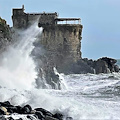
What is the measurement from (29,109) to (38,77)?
11.4m

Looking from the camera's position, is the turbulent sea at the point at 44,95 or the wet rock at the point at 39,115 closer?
the wet rock at the point at 39,115

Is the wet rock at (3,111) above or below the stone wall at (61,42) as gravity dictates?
below

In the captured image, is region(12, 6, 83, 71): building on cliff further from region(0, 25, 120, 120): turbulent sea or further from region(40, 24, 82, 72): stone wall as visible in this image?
region(0, 25, 120, 120): turbulent sea

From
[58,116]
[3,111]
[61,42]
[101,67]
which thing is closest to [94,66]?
[101,67]

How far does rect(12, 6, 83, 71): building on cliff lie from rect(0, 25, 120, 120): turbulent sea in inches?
395

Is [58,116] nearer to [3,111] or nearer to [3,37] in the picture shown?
[3,111]

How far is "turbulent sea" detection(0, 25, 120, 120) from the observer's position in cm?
1436

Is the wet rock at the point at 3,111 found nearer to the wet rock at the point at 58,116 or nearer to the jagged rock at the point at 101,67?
the wet rock at the point at 58,116

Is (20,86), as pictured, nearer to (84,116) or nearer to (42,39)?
(84,116)

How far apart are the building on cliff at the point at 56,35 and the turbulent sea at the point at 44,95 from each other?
1004 centimetres

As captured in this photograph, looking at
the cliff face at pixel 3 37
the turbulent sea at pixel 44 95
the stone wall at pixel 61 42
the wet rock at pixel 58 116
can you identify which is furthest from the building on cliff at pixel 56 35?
the wet rock at pixel 58 116

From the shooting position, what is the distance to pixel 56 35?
41.9 metres

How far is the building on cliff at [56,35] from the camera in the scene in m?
41.7

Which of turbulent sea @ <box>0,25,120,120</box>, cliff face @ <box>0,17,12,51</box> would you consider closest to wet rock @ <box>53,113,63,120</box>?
turbulent sea @ <box>0,25,120,120</box>
